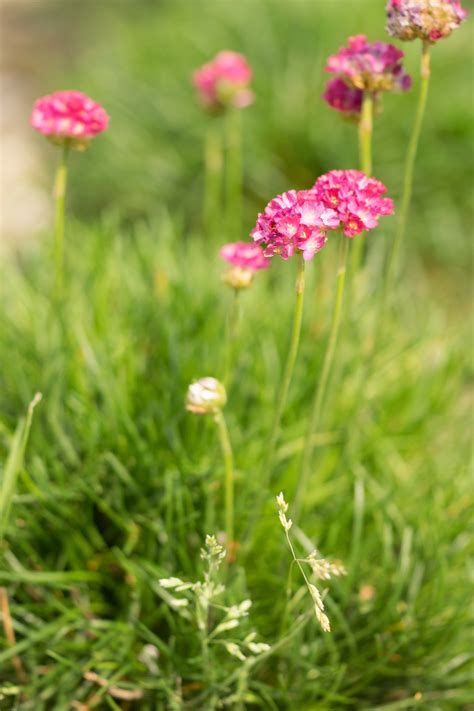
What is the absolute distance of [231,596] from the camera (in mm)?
1511

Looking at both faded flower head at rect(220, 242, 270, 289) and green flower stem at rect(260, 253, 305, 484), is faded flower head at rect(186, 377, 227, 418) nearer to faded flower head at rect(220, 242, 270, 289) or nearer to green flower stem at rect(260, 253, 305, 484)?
green flower stem at rect(260, 253, 305, 484)

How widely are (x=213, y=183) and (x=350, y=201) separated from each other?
2051 millimetres

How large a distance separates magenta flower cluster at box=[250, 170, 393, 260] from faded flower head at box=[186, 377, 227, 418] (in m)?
0.28

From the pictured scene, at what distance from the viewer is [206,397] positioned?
141 centimetres

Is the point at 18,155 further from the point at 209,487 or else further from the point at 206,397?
the point at 206,397

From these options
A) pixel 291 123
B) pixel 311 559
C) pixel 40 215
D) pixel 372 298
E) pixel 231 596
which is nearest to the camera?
pixel 311 559

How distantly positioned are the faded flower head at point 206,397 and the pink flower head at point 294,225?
290 millimetres

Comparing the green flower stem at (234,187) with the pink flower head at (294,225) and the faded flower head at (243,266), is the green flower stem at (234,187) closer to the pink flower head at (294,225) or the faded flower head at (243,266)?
the faded flower head at (243,266)

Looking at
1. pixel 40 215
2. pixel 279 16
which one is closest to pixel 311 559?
pixel 40 215

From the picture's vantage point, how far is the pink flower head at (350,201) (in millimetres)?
1229

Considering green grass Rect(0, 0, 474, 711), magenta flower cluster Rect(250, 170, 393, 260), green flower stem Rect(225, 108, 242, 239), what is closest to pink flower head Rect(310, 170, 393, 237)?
magenta flower cluster Rect(250, 170, 393, 260)

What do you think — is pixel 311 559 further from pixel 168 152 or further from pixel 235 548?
pixel 168 152

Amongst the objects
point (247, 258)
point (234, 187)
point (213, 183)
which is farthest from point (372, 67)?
point (213, 183)

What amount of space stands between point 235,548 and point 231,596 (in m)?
0.19
